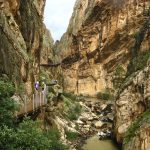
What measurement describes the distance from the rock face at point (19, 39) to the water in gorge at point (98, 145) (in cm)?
1080

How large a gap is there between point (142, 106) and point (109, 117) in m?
25.5

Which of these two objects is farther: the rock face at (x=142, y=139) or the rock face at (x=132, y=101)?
the rock face at (x=132, y=101)

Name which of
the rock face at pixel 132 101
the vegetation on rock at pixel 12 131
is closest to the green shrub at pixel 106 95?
the rock face at pixel 132 101

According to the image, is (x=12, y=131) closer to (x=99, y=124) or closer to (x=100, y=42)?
(x=99, y=124)

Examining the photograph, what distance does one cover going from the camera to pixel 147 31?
56.8m

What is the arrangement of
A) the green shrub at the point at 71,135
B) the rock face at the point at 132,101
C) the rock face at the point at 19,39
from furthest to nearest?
1. the green shrub at the point at 71,135
2. the rock face at the point at 132,101
3. the rock face at the point at 19,39

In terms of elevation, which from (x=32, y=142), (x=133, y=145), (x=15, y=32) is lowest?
(x=133, y=145)

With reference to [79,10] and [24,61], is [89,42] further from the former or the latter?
[24,61]

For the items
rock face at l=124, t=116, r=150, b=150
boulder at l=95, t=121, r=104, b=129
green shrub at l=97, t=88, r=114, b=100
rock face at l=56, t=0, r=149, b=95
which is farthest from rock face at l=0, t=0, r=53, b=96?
rock face at l=56, t=0, r=149, b=95

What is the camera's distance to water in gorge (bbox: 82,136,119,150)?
2128 inches

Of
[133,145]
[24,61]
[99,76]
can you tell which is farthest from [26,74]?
[99,76]

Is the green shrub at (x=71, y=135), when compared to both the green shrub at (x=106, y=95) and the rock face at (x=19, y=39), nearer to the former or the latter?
the rock face at (x=19, y=39)

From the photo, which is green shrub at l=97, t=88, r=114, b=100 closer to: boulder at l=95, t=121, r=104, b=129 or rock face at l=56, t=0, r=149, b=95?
rock face at l=56, t=0, r=149, b=95

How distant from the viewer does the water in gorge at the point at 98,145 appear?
177 feet
